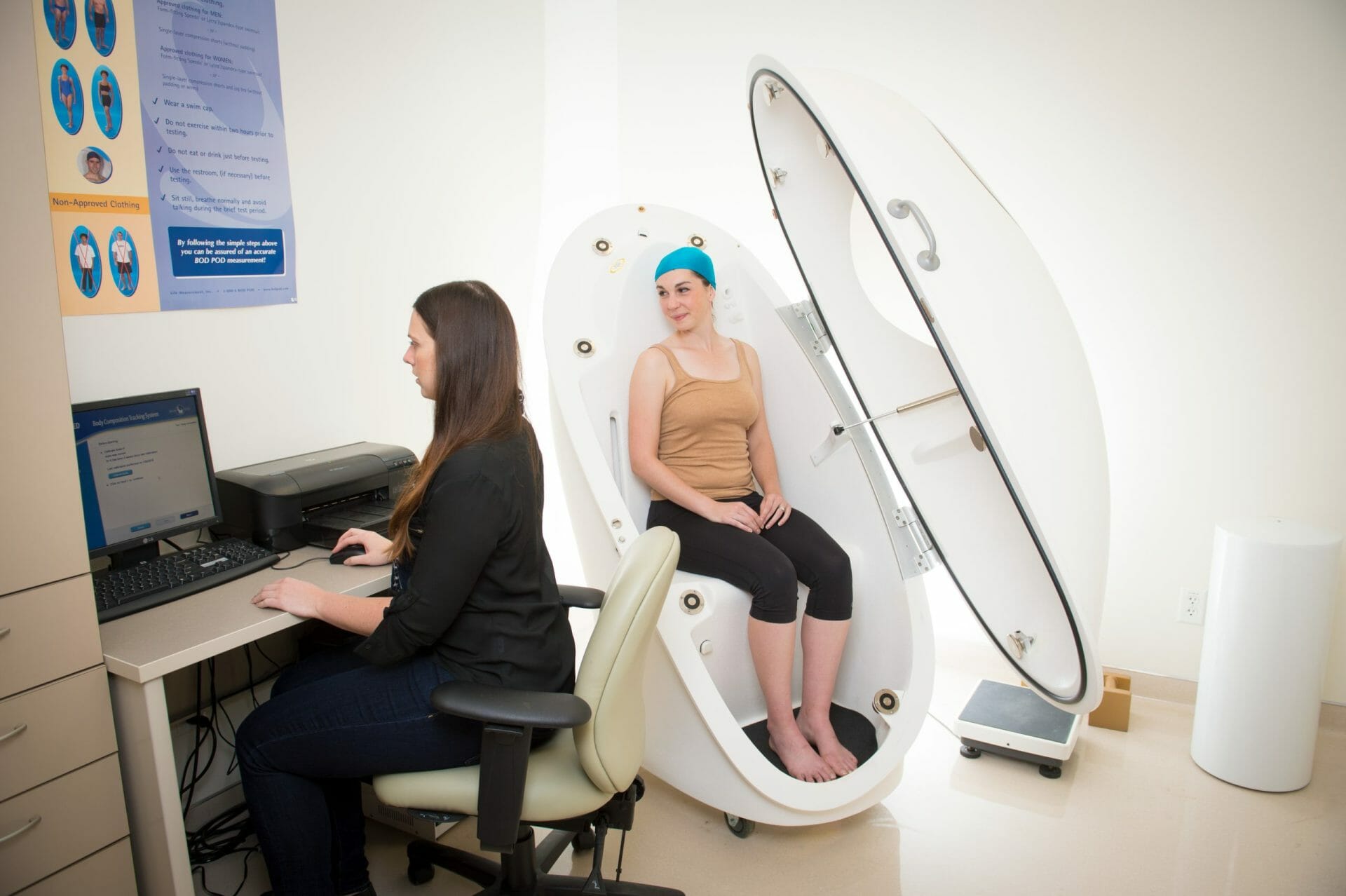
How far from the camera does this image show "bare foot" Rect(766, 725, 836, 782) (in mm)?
2027

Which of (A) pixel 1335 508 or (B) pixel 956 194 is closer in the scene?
(B) pixel 956 194

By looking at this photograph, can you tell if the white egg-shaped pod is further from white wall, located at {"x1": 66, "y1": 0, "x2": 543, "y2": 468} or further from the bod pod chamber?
white wall, located at {"x1": 66, "y1": 0, "x2": 543, "y2": 468}

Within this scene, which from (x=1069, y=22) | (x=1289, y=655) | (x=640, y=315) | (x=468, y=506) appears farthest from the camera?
(x=1069, y=22)

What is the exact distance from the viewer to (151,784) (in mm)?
1461

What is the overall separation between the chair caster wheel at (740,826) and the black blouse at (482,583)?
0.76 metres

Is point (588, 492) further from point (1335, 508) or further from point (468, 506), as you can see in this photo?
point (1335, 508)

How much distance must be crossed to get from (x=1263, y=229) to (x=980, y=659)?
151 cm

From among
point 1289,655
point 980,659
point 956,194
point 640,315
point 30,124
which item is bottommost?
point 980,659

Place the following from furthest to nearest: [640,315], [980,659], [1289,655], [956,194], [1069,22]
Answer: [980,659] → [1069,22] → [640,315] → [1289,655] → [956,194]

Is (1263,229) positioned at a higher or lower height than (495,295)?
higher

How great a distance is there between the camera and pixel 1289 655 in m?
2.22

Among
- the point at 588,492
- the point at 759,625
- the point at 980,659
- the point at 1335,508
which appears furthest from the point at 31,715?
the point at 1335,508

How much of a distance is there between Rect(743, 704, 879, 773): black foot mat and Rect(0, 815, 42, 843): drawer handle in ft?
4.39

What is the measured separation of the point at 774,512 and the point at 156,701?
1.39m
